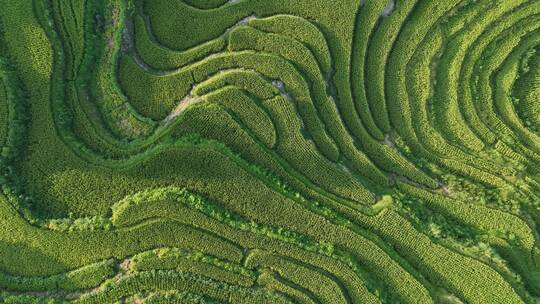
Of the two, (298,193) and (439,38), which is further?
(439,38)

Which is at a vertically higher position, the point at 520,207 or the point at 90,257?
the point at 520,207

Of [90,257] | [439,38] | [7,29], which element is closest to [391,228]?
[439,38]

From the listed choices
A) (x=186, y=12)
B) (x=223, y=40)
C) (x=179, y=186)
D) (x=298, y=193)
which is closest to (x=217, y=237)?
(x=179, y=186)

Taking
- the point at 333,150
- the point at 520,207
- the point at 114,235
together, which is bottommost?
the point at 114,235

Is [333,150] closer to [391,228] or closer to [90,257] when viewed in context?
[391,228]

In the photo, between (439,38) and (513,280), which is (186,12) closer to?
(439,38)

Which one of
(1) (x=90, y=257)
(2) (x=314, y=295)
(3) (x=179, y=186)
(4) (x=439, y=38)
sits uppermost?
(4) (x=439, y=38)
